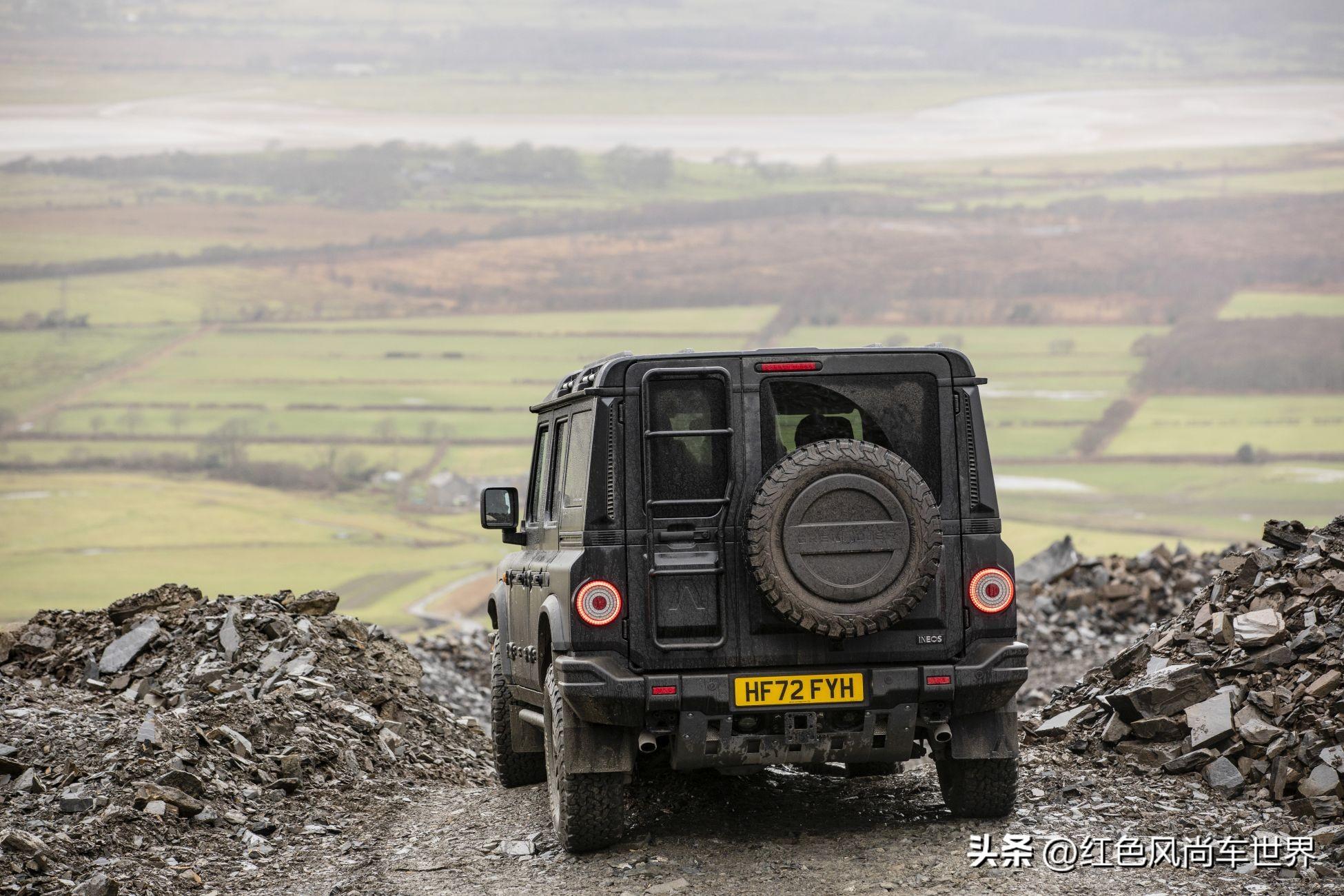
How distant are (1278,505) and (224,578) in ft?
163

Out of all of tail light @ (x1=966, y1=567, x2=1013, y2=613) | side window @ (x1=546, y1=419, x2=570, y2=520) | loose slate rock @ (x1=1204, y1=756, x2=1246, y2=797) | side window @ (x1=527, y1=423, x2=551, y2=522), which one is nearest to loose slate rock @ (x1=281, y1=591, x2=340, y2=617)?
side window @ (x1=527, y1=423, x2=551, y2=522)

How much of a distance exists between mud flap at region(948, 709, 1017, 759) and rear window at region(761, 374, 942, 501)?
1.20 m

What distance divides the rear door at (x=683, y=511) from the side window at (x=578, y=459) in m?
0.28

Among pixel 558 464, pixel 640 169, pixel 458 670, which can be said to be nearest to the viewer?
pixel 558 464

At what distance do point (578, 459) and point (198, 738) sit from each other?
4.06m

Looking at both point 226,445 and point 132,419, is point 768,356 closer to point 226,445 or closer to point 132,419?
point 226,445

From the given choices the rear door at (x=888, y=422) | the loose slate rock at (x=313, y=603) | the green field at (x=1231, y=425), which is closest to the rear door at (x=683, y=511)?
the rear door at (x=888, y=422)

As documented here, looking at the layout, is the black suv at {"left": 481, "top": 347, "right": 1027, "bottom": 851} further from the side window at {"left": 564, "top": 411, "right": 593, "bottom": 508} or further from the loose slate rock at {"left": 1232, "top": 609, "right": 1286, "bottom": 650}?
the loose slate rock at {"left": 1232, "top": 609, "right": 1286, "bottom": 650}

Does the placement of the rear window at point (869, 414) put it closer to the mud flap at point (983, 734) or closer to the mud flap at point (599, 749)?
the mud flap at point (983, 734)

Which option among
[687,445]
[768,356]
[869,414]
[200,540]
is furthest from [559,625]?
[200,540]

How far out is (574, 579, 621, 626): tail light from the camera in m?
6.70

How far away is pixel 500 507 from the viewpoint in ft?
29.8

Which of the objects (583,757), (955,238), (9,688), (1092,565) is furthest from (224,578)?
(955,238)

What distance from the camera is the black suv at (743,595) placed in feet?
21.9
